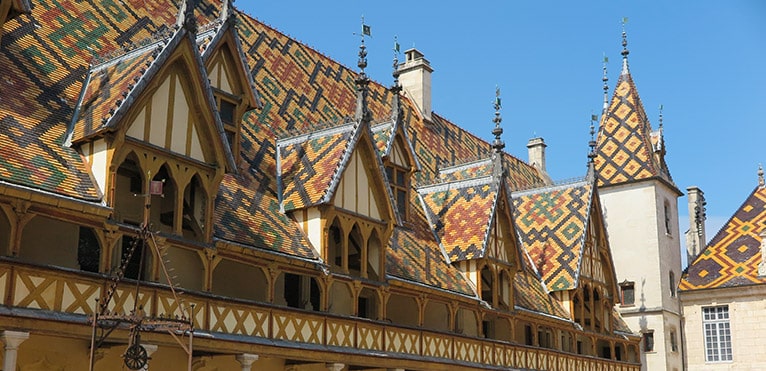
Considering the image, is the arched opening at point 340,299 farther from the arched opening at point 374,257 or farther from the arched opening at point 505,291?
the arched opening at point 505,291

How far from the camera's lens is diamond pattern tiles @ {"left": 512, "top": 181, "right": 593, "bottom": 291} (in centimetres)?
3070

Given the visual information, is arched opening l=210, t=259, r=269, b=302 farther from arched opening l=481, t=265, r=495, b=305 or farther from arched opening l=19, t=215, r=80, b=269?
arched opening l=481, t=265, r=495, b=305

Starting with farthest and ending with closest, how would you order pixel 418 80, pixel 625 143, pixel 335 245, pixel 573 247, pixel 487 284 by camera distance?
pixel 625 143, pixel 418 80, pixel 573 247, pixel 487 284, pixel 335 245

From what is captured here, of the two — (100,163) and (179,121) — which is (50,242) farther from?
(179,121)

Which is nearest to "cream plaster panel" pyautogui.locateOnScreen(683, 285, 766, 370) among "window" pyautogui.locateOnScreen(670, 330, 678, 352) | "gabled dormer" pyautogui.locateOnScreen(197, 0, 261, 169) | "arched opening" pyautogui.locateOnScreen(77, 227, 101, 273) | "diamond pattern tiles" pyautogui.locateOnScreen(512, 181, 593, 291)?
"window" pyautogui.locateOnScreen(670, 330, 678, 352)

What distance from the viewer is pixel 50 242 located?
1545 centimetres

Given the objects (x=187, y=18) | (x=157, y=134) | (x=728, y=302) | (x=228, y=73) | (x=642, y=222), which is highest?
(x=642, y=222)

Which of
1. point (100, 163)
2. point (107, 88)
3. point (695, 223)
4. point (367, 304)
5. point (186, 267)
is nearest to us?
point (100, 163)

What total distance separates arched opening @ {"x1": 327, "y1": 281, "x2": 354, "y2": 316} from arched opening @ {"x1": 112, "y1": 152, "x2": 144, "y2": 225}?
5.46 meters

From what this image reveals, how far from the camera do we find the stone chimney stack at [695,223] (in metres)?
46.1

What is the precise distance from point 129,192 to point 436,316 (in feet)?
36.6

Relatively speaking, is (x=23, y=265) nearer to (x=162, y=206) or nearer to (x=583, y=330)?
(x=162, y=206)

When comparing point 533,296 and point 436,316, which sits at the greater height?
→ point 533,296

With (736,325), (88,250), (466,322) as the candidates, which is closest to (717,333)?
(736,325)
